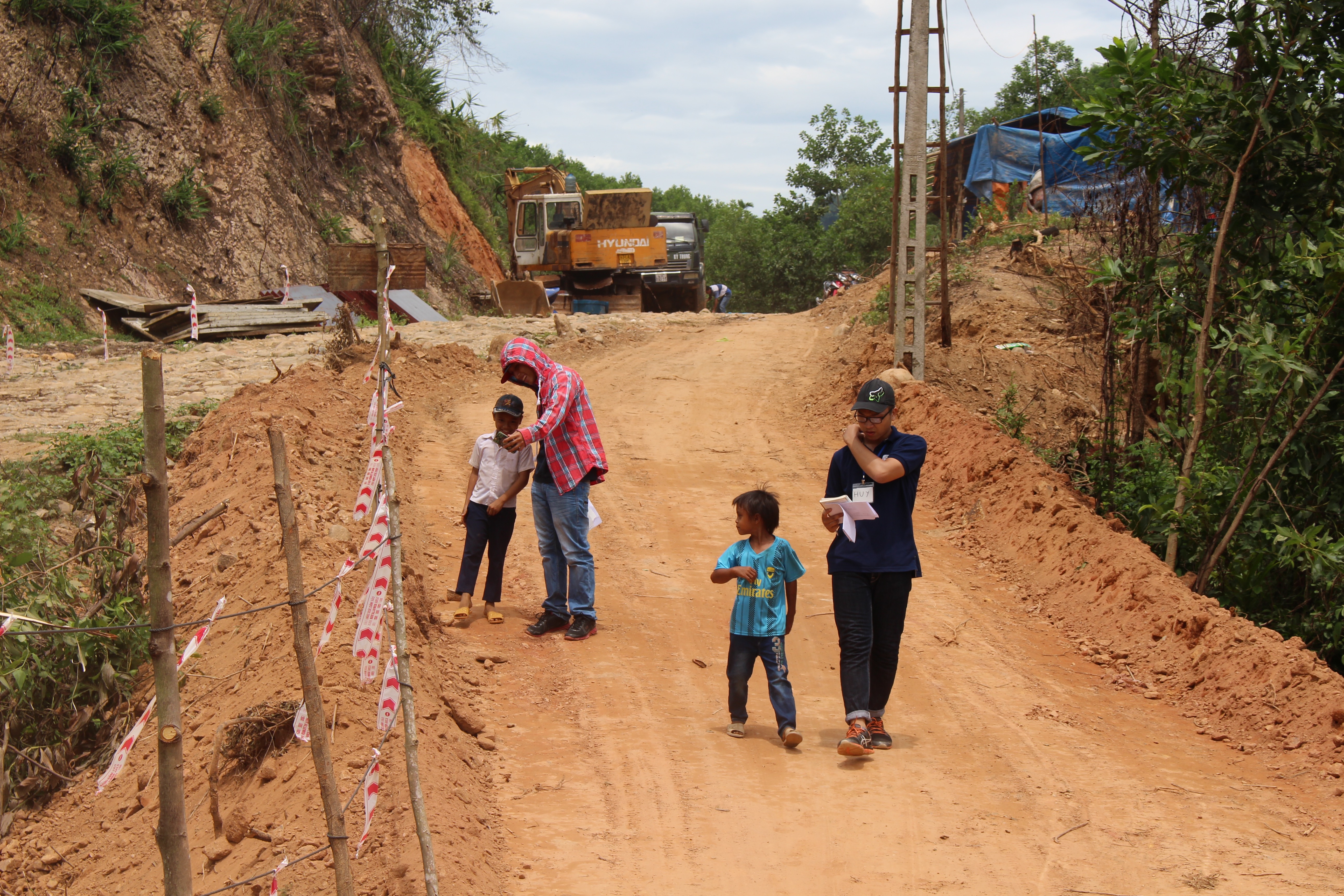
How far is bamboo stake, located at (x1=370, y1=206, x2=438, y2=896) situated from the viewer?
129 inches

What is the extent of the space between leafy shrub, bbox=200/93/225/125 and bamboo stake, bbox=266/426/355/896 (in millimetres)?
19615

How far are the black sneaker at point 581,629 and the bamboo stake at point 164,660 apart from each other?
142 inches

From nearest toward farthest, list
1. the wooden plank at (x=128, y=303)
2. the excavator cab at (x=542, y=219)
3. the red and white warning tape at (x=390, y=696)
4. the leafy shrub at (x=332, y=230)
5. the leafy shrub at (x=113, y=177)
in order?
the red and white warning tape at (x=390, y=696), the wooden plank at (x=128, y=303), the leafy shrub at (x=113, y=177), the leafy shrub at (x=332, y=230), the excavator cab at (x=542, y=219)

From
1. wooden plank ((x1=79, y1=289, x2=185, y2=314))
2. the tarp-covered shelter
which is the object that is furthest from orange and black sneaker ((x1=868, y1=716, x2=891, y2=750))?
the tarp-covered shelter

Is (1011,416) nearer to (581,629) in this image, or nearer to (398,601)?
(581,629)

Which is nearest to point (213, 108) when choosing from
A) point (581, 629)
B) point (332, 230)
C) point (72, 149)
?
point (332, 230)

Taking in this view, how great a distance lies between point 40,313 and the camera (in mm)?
14734

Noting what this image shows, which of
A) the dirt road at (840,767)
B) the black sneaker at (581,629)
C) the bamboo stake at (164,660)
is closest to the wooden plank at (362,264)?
the bamboo stake at (164,660)

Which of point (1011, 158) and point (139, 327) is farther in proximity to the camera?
point (1011, 158)

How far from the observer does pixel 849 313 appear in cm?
1986

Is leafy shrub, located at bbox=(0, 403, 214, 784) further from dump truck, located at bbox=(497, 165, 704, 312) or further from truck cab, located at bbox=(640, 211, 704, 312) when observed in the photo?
truck cab, located at bbox=(640, 211, 704, 312)

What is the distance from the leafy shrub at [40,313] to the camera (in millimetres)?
14289

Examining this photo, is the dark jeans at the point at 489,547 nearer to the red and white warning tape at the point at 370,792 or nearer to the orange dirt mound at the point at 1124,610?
the red and white warning tape at the point at 370,792

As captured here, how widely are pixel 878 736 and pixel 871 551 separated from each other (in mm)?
931
